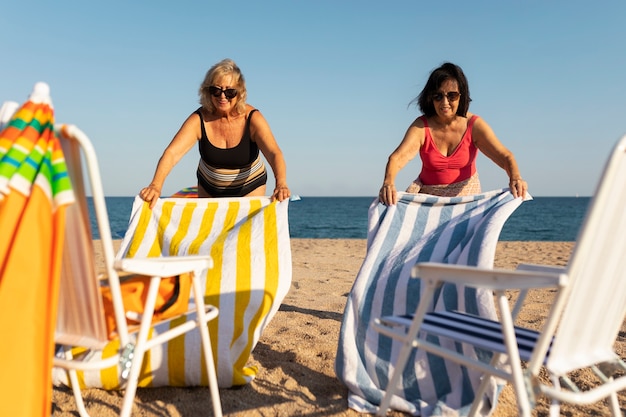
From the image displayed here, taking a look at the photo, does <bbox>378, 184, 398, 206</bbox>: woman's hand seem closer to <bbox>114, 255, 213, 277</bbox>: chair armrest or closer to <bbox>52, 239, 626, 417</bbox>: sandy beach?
<bbox>52, 239, 626, 417</bbox>: sandy beach

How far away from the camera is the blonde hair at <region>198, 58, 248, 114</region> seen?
11.6 ft

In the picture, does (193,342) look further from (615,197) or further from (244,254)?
(615,197)

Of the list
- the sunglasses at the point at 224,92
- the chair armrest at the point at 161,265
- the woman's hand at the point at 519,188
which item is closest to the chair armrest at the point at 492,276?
the chair armrest at the point at 161,265

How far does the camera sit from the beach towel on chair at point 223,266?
9.45 feet

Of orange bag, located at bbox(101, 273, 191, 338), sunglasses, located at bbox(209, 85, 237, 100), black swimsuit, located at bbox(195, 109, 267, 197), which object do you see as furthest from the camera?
black swimsuit, located at bbox(195, 109, 267, 197)

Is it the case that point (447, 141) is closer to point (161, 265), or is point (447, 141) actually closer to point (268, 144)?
point (268, 144)

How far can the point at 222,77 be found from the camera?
138 inches

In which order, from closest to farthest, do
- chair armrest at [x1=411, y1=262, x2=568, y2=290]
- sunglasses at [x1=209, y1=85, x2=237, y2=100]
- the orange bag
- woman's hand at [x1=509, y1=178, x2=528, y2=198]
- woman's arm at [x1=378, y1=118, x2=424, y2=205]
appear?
chair armrest at [x1=411, y1=262, x2=568, y2=290] < the orange bag < woman's hand at [x1=509, y1=178, x2=528, y2=198] < woman's arm at [x1=378, y1=118, x2=424, y2=205] < sunglasses at [x1=209, y1=85, x2=237, y2=100]

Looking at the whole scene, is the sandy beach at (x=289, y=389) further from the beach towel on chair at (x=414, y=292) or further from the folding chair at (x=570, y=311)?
the folding chair at (x=570, y=311)

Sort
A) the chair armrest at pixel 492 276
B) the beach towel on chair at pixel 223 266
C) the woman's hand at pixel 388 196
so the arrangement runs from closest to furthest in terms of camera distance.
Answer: the chair armrest at pixel 492 276 < the beach towel on chair at pixel 223 266 < the woman's hand at pixel 388 196

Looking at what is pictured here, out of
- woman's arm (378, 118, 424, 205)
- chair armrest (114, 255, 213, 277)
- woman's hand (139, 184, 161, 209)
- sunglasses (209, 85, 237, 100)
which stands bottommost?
chair armrest (114, 255, 213, 277)

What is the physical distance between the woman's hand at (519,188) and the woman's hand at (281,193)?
4.09ft

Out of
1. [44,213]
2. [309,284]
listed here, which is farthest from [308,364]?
[309,284]

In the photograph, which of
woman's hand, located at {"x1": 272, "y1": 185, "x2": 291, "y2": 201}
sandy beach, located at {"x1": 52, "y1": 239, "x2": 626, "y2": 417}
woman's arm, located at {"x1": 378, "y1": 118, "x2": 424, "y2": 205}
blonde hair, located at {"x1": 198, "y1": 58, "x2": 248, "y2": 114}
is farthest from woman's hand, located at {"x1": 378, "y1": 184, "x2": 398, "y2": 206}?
blonde hair, located at {"x1": 198, "y1": 58, "x2": 248, "y2": 114}
